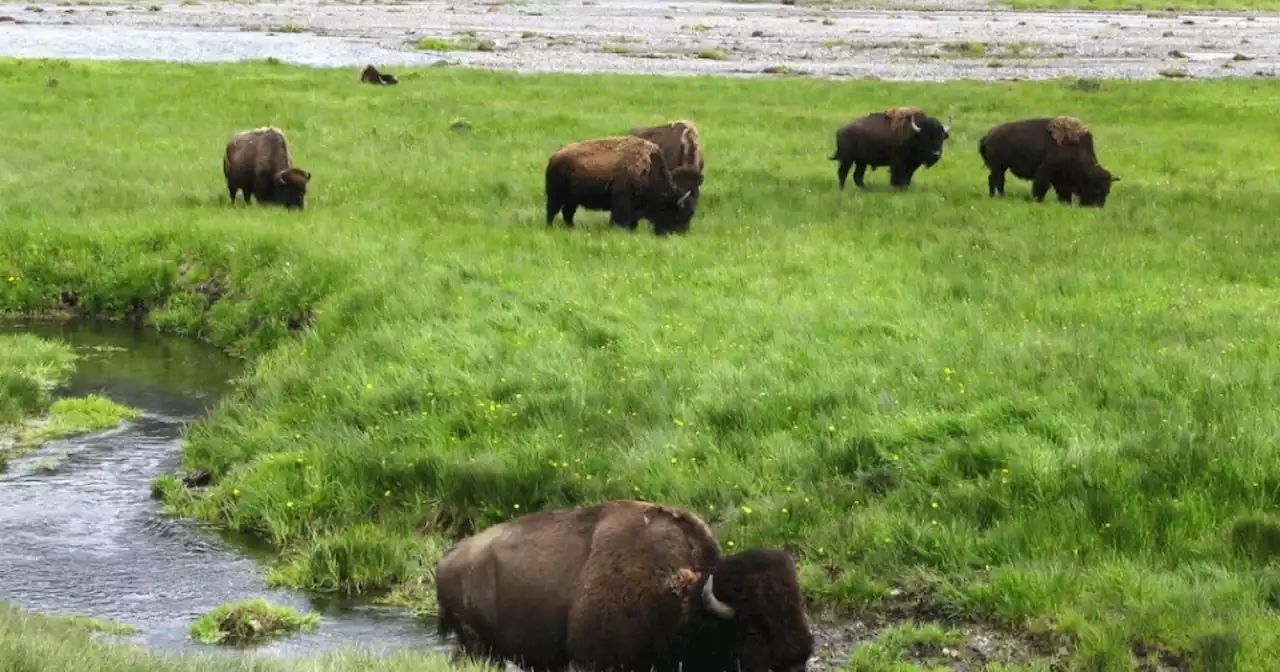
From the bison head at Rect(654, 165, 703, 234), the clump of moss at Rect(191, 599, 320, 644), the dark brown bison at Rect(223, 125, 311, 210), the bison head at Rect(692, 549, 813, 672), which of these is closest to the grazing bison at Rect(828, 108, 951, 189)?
the bison head at Rect(654, 165, 703, 234)

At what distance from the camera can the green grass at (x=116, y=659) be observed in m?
6.21

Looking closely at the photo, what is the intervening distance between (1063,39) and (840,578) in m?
63.7

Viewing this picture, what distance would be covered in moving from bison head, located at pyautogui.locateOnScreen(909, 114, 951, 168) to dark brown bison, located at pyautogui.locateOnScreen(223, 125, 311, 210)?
10.6m

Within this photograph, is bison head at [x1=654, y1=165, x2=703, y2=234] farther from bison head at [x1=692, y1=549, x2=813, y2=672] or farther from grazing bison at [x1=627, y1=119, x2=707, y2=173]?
bison head at [x1=692, y1=549, x2=813, y2=672]

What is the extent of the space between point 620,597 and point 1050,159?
17.7 meters

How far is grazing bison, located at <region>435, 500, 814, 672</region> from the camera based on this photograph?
7.53 m

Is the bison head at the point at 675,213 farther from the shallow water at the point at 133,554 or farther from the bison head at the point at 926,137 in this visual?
the shallow water at the point at 133,554

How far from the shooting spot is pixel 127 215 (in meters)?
20.1

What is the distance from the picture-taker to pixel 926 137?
82.9 feet

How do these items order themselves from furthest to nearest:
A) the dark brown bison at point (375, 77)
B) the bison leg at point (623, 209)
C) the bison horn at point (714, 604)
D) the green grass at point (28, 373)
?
the dark brown bison at point (375, 77) → the bison leg at point (623, 209) → the green grass at point (28, 373) → the bison horn at point (714, 604)

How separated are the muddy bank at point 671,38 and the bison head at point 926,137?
21.7m

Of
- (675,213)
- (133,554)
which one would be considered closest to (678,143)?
(675,213)

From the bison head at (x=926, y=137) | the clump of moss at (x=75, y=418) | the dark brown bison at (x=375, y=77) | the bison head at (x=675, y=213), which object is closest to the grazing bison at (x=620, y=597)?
the clump of moss at (x=75, y=418)

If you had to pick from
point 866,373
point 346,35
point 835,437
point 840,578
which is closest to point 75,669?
point 840,578
